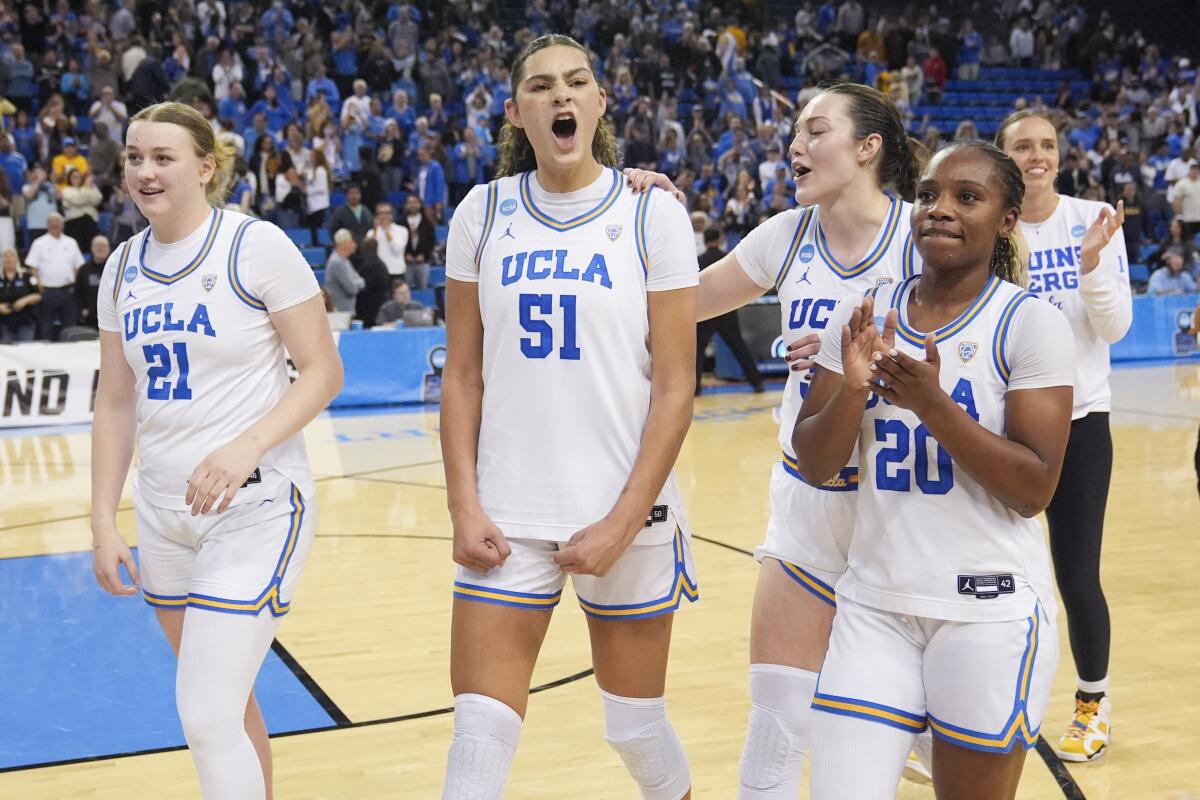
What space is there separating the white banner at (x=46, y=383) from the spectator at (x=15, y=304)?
153 centimetres

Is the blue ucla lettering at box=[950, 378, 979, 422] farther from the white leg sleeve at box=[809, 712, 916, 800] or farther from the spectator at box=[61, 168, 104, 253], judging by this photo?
the spectator at box=[61, 168, 104, 253]

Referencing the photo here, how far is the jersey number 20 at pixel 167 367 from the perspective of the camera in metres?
3.13

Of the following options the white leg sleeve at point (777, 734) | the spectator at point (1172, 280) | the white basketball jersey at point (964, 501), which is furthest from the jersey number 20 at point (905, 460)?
the spectator at point (1172, 280)

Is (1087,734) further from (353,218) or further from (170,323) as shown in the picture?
(353,218)

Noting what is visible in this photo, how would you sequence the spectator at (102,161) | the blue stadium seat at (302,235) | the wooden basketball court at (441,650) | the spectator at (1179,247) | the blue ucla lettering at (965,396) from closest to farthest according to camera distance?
the blue ucla lettering at (965,396) < the wooden basketball court at (441,650) < the spectator at (102,161) < the blue stadium seat at (302,235) < the spectator at (1179,247)

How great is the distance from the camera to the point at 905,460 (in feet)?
8.65

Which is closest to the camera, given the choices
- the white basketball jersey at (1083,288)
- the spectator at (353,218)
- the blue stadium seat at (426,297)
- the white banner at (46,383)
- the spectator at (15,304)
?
the white basketball jersey at (1083,288)

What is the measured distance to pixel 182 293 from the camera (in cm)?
315

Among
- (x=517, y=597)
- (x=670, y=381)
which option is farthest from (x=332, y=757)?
(x=670, y=381)

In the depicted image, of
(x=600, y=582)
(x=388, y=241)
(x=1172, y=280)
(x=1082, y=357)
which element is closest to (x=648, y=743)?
(x=600, y=582)

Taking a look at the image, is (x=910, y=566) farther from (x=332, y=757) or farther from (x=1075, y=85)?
(x=1075, y=85)

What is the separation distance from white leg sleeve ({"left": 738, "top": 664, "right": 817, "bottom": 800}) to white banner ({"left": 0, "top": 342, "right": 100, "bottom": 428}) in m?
9.36

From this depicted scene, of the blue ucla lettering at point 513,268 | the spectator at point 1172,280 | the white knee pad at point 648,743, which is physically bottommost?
the spectator at point 1172,280

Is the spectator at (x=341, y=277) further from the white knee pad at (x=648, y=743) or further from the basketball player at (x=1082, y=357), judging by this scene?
the white knee pad at (x=648, y=743)
